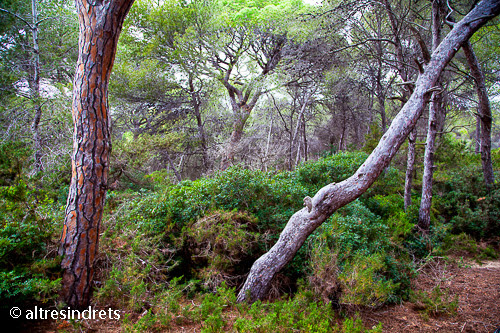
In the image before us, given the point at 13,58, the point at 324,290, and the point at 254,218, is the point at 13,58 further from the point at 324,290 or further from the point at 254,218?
the point at 324,290

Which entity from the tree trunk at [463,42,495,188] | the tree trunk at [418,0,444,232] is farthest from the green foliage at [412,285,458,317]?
the tree trunk at [463,42,495,188]

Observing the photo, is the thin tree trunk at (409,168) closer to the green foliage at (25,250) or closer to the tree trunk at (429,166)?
the tree trunk at (429,166)

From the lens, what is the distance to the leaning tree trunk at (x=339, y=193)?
11.5 feet

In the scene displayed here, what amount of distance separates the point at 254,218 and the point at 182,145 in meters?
9.39

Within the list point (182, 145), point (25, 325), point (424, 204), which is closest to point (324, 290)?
point (25, 325)

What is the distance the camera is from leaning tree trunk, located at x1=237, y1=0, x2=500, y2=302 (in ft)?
11.5

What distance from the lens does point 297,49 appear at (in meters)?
11.0

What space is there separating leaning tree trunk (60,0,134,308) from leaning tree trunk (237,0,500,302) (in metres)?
2.12

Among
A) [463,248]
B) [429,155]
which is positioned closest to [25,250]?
[429,155]

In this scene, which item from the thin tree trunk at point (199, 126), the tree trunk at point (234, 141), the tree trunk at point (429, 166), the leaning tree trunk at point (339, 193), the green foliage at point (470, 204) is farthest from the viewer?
the thin tree trunk at point (199, 126)

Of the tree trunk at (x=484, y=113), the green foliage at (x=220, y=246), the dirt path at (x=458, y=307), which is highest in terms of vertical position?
the tree trunk at (x=484, y=113)

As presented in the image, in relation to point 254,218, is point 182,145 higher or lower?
higher

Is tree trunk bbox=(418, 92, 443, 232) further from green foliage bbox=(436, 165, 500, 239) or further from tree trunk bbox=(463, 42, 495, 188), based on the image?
tree trunk bbox=(463, 42, 495, 188)

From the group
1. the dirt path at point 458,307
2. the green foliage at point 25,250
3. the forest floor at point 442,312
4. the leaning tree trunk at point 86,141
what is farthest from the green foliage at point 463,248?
the green foliage at point 25,250
